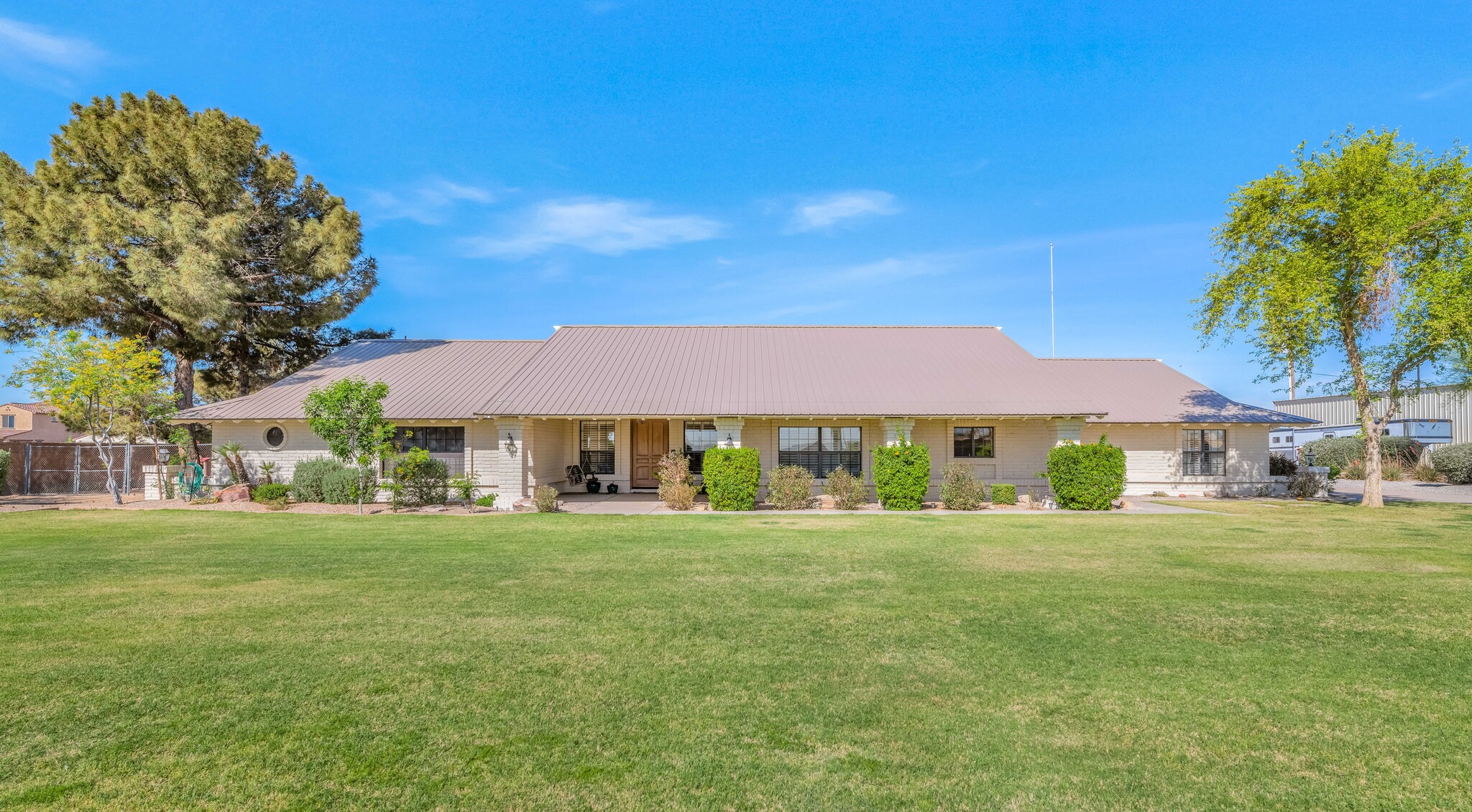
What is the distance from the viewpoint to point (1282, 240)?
2052 cm

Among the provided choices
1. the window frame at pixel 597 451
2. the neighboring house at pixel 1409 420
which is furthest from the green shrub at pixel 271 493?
the neighboring house at pixel 1409 420

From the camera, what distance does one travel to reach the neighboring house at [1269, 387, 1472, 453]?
3259 cm

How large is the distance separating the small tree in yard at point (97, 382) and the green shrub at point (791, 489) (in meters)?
17.6

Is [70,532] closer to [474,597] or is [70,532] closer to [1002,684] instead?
[474,597]

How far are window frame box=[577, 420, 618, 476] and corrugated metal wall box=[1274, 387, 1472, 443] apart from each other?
27151 mm

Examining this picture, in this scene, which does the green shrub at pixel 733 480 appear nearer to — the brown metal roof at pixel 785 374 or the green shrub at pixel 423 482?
the brown metal roof at pixel 785 374

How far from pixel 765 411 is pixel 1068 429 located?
8.33 metres

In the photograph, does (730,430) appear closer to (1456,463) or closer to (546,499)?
(546,499)

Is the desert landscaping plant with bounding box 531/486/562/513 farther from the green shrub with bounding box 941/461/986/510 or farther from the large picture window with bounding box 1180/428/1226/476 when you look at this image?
the large picture window with bounding box 1180/428/1226/476

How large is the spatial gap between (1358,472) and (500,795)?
40.5m

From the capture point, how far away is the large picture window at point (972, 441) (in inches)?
836

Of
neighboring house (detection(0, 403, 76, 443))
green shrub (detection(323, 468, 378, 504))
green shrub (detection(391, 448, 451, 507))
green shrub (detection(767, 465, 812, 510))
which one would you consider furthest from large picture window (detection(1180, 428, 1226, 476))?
neighboring house (detection(0, 403, 76, 443))

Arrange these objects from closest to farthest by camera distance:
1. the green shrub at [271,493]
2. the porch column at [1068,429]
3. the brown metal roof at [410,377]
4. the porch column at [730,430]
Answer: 1. the green shrub at [271,493]
2. the porch column at [730,430]
3. the porch column at [1068,429]
4. the brown metal roof at [410,377]

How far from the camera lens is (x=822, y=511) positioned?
18.1 m
